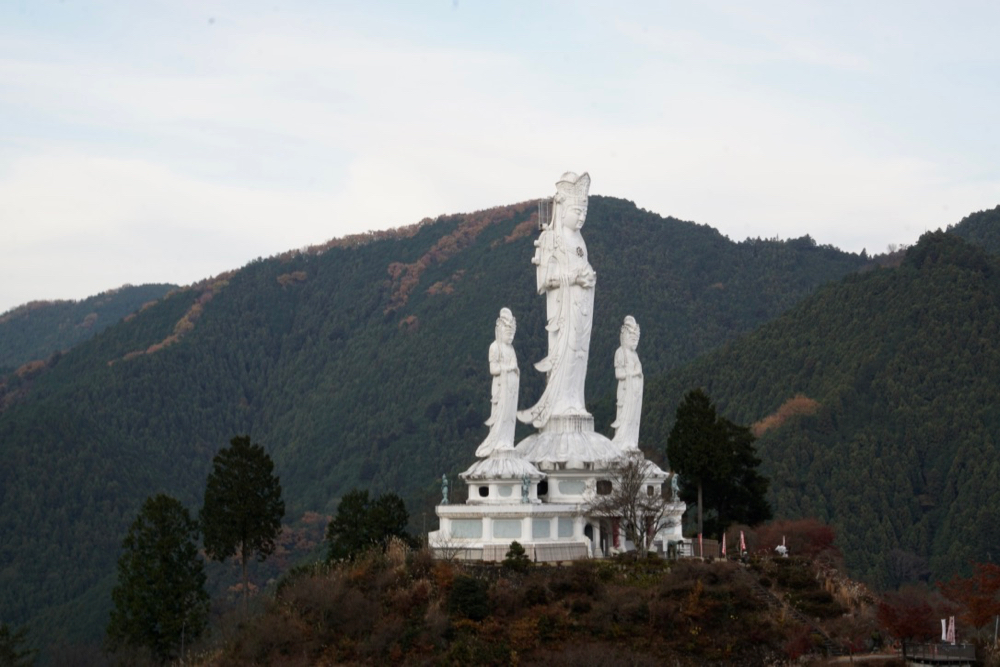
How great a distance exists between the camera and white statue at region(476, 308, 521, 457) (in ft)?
127

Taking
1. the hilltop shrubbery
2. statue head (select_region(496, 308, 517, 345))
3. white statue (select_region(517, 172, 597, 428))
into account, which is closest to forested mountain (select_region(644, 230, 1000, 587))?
white statue (select_region(517, 172, 597, 428))

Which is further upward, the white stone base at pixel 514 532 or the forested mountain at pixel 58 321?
the forested mountain at pixel 58 321

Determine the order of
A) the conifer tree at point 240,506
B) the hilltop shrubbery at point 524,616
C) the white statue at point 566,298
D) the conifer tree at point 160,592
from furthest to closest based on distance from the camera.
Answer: the conifer tree at point 240,506 → the white statue at point 566,298 → the conifer tree at point 160,592 → the hilltop shrubbery at point 524,616

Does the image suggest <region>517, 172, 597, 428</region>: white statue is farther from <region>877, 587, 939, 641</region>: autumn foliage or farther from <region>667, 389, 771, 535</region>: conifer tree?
<region>877, 587, 939, 641</region>: autumn foliage

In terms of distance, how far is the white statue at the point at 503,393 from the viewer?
3875cm

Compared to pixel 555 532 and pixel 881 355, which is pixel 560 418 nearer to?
pixel 555 532

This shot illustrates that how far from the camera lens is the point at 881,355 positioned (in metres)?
69.2

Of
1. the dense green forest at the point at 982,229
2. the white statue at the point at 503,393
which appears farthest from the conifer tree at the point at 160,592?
the dense green forest at the point at 982,229

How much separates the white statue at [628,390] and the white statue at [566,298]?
49.8 inches

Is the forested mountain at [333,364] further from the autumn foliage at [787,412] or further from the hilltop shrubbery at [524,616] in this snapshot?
the hilltop shrubbery at [524,616]

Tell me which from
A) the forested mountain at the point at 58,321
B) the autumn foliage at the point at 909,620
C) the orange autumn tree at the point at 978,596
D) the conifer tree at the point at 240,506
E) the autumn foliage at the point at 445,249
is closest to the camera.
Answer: the autumn foliage at the point at 909,620

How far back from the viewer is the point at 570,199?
40438 millimetres

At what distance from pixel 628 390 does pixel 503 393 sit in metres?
3.96

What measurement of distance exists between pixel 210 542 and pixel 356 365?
7150 centimetres
